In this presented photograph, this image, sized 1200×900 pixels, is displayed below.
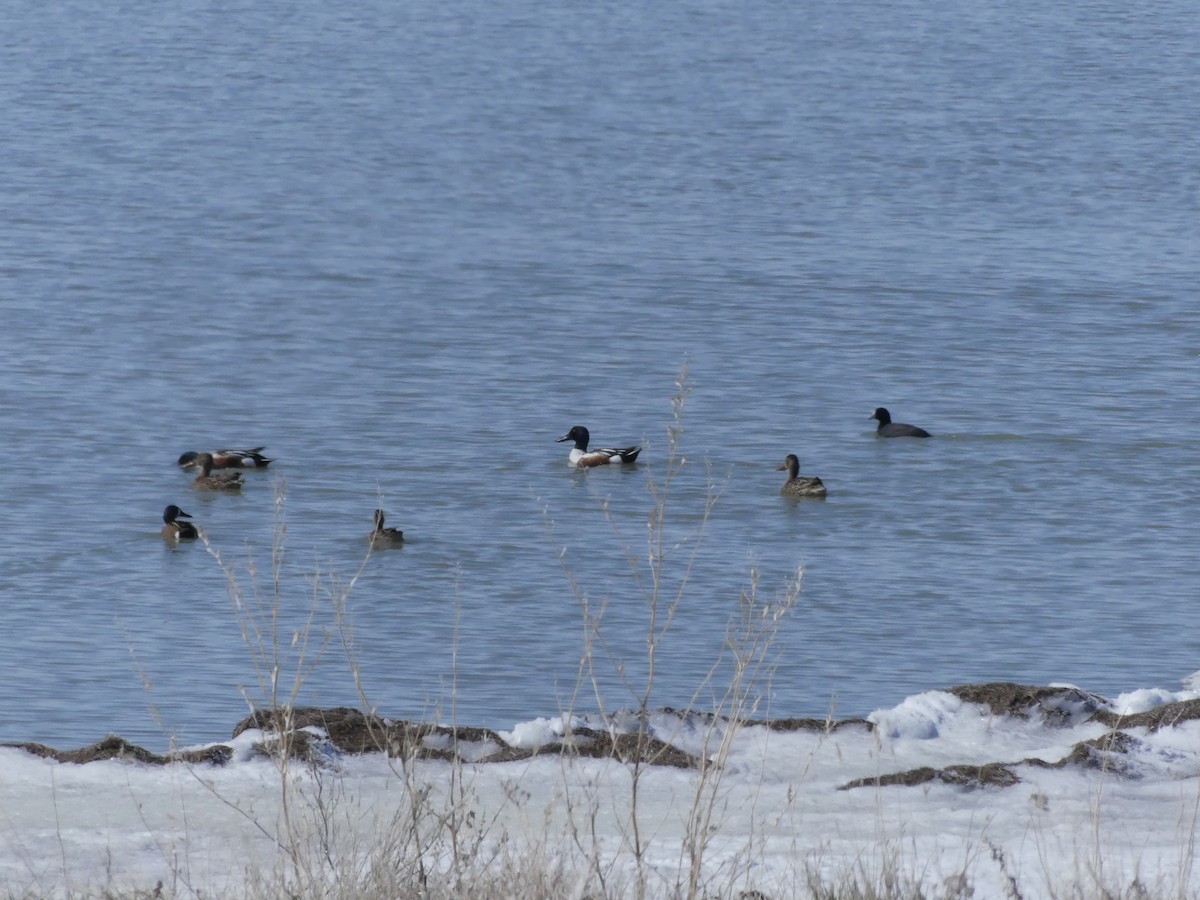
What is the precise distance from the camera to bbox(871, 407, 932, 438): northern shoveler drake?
2192 centimetres

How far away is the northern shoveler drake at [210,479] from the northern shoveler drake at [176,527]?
5.87 feet

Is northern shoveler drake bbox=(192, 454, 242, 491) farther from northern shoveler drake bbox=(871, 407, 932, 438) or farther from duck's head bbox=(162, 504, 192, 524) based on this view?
northern shoveler drake bbox=(871, 407, 932, 438)

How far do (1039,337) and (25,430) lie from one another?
13.4 meters

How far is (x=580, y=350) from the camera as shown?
1077 inches

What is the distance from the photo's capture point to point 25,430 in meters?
22.0

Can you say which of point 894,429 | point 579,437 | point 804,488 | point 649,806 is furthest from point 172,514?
point 649,806

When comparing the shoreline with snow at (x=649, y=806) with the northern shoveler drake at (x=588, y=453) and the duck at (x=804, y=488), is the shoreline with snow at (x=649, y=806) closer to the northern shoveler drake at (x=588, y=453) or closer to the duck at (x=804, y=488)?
the duck at (x=804, y=488)

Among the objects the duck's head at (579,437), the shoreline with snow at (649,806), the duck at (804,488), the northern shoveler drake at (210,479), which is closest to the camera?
the shoreline with snow at (649,806)

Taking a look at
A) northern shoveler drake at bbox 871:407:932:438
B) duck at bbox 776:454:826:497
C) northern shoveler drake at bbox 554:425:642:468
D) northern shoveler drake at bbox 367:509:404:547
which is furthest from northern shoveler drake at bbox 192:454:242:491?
northern shoveler drake at bbox 871:407:932:438

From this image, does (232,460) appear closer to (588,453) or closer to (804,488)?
(588,453)

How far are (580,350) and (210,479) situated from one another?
862 cm

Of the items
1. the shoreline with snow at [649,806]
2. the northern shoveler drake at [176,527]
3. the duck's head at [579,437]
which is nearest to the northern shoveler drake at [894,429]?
the duck's head at [579,437]

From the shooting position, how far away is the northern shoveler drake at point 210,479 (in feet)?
64.0

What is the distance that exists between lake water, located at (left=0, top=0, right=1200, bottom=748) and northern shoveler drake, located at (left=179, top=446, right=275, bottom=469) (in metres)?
0.22
